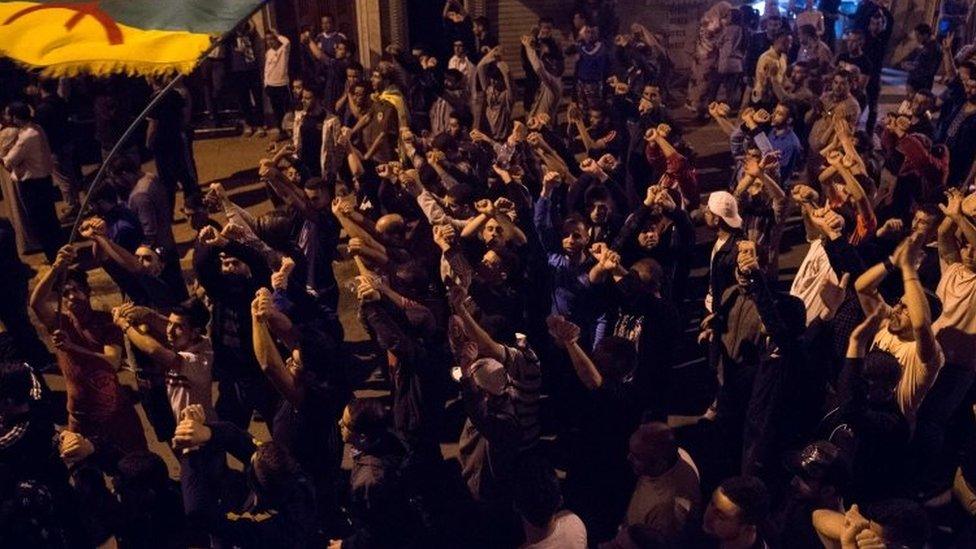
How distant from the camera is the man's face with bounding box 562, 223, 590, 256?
6.18 meters

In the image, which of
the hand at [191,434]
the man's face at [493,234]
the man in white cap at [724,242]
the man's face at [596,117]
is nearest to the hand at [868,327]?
the man in white cap at [724,242]

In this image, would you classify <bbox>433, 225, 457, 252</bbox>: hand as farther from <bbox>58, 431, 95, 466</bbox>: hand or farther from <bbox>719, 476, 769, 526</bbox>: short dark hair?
<bbox>719, 476, 769, 526</bbox>: short dark hair

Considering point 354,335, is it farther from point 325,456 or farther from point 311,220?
point 325,456

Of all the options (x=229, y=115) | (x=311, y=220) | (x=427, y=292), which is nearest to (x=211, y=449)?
(x=427, y=292)

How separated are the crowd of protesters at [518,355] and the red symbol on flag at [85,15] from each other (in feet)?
4.57

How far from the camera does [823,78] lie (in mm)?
11953

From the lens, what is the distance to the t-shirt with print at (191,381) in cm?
528

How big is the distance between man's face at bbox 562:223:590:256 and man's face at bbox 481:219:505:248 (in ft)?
1.53

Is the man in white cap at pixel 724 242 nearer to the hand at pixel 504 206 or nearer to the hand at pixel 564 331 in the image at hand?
the hand at pixel 504 206

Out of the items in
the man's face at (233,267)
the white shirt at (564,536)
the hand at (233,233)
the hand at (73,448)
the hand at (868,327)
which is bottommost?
the white shirt at (564,536)

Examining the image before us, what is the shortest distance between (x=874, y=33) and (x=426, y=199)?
8.94m

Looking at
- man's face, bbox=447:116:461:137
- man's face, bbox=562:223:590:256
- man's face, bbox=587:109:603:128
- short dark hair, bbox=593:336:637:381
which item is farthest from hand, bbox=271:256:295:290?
man's face, bbox=587:109:603:128

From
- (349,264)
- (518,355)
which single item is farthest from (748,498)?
(349,264)

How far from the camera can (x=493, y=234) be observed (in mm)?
6266
